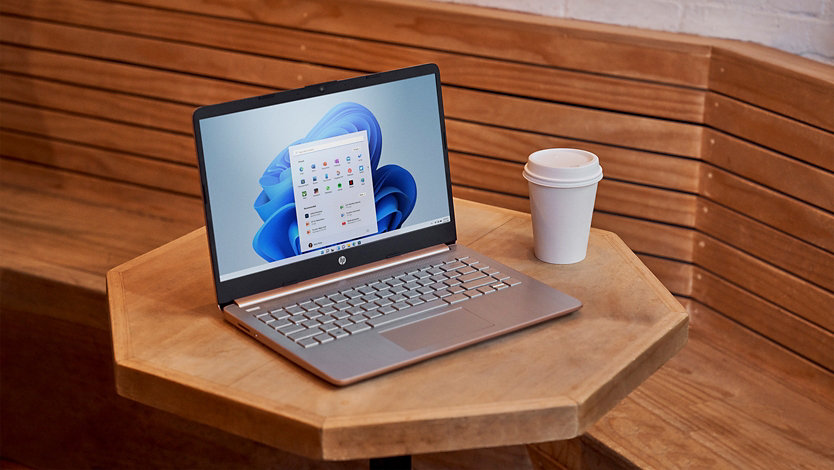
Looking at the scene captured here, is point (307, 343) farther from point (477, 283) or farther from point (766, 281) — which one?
point (766, 281)

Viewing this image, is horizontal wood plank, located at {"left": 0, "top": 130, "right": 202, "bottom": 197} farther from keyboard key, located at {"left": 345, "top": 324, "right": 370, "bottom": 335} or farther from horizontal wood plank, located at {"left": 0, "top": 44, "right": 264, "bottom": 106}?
keyboard key, located at {"left": 345, "top": 324, "right": 370, "bottom": 335}

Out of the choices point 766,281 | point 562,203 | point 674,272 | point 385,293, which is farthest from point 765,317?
point 385,293

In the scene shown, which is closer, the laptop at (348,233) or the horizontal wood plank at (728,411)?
the laptop at (348,233)

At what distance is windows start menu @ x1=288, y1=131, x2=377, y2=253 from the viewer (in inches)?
51.8

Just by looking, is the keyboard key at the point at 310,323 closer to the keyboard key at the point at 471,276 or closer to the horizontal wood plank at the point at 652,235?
the keyboard key at the point at 471,276

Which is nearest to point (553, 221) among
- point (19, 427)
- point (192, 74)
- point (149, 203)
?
point (192, 74)

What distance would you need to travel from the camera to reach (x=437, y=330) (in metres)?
1.21

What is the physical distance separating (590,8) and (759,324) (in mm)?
726

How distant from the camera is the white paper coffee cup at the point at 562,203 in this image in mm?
1408

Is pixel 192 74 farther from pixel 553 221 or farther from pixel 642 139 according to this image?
pixel 553 221

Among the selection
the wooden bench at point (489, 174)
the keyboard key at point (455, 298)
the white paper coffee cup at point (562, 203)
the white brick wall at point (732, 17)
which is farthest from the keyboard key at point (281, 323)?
the white brick wall at point (732, 17)

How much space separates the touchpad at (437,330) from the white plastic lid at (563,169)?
0.89 ft

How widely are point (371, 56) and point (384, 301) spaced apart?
1058 mm

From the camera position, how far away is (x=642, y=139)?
1982mm
